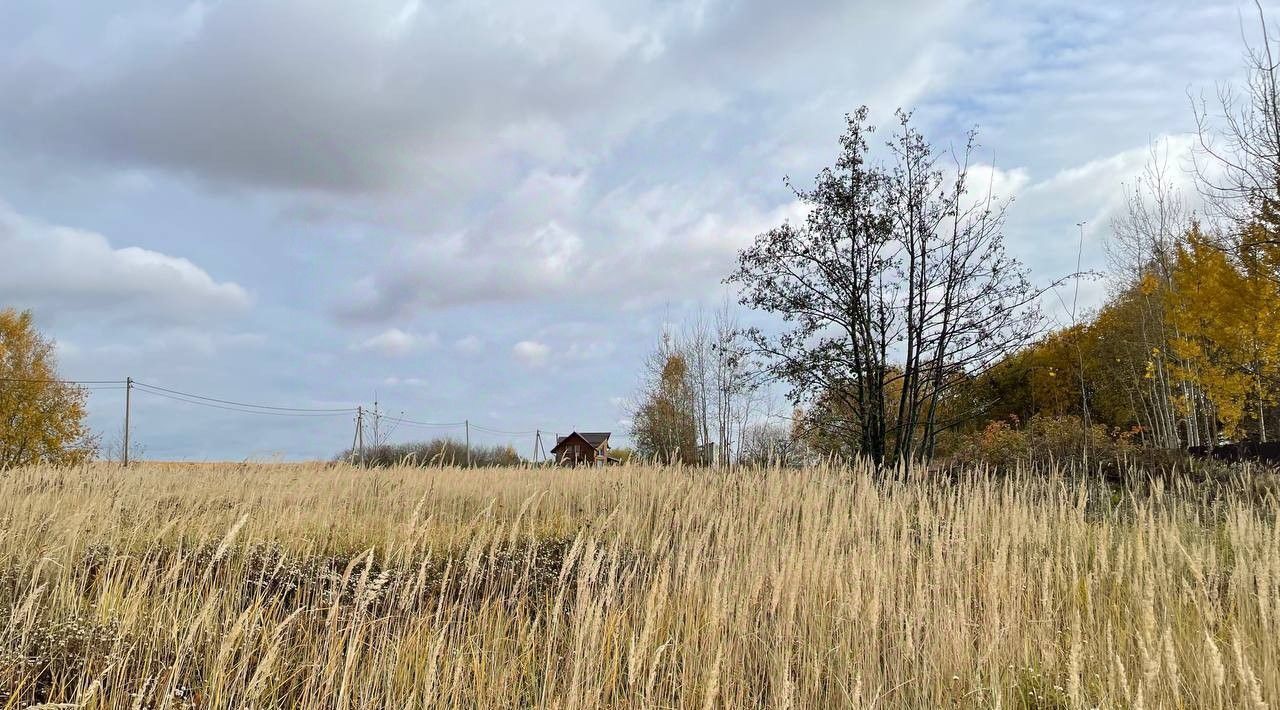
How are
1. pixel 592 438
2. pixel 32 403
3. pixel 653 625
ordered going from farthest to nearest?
pixel 592 438
pixel 32 403
pixel 653 625

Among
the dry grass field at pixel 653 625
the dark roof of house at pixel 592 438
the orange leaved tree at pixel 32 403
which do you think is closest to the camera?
the dry grass field at pixel 653 625

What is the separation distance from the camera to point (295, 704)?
2.94 meters

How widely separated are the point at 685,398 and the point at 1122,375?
14.4 metres

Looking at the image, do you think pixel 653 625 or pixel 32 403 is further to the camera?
pixel 32 403

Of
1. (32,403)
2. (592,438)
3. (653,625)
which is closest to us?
(653,625)

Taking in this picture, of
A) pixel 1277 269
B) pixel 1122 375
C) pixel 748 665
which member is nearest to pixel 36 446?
pixel 748 665

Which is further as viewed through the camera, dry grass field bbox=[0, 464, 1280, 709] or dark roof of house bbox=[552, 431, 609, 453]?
dark roof of house bbox=[552, 431, 609, 453]

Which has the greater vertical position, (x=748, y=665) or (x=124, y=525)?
(x=124, y=525)

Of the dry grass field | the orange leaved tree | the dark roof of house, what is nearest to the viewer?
the dry grass field

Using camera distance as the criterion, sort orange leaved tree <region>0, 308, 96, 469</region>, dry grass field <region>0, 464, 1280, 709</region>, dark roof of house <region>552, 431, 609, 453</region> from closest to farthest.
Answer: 1. dry grass field <region>0, 464, 1280, 709</region>
2. orange leaved tree <region>0, 308, 96, 469</region>
3. dark roof of house <region>552, 431, 609, 453</region>

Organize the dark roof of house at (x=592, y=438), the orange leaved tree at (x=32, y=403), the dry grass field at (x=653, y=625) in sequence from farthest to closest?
the dark roof of house at (x=592, y=438), the orange leaved tree at (x=32, y=403), the dry grass field at (x=653, y=625)

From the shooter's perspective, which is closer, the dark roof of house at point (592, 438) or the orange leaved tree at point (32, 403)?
the orange leaved tree at point (32, 403)

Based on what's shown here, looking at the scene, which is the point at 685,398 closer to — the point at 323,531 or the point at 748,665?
the point at 323,531

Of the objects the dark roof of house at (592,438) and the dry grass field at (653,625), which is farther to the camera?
the dark roof of house at (592,438)
